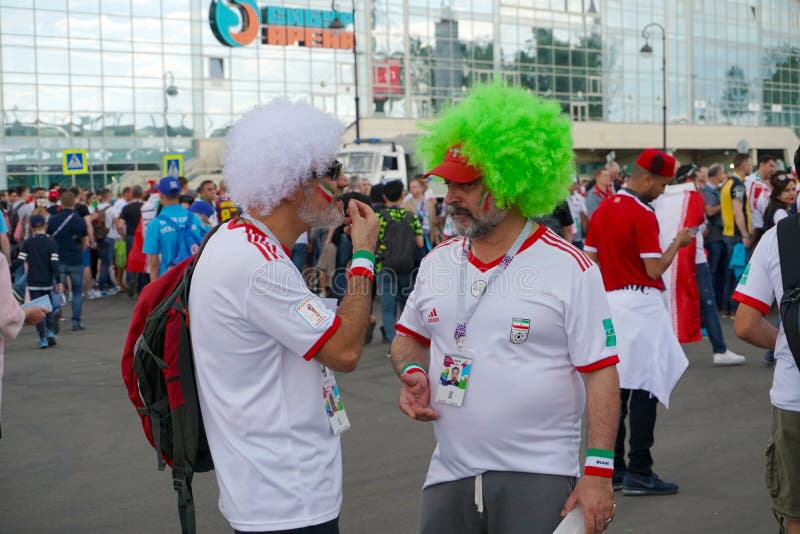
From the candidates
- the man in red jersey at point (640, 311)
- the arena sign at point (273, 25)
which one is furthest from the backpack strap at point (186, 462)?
the arena sign at point (273, 25)

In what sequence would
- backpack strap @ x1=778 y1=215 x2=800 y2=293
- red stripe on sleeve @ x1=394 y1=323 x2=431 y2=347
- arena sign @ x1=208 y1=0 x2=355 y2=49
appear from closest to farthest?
red stripe on sleeve @ x1=394 y1=323 x2=431 y2=347, backpack strap @ x1=778 y1=215 x2=800 y2=293, arena sign @ x1=208 y1=0 x2=355 y2=49

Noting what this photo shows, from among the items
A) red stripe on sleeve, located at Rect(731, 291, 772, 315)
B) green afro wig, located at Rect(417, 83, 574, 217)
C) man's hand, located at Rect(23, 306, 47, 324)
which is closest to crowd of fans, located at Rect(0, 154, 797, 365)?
man's hand, located at Rect(23, 306, 47, 324)

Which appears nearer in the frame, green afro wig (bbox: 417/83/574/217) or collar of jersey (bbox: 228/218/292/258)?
collar of jersey (bbox: 228/218/292/258)

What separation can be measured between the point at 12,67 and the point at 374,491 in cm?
4361

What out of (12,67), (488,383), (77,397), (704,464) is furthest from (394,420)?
(12,67)

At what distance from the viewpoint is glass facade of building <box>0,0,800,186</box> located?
45.4 meters

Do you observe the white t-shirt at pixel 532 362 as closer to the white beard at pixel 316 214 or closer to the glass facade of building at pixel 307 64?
the white beard at pixel 316 214

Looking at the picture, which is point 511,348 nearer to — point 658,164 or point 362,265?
point 362,265

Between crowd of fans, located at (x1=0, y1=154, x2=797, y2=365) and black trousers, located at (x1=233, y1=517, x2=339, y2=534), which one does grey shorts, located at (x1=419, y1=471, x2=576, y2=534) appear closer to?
black trousers, located at (x1=233, y1=517, x2=339, y2=534)

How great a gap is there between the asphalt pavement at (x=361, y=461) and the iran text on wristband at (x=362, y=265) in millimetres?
2686

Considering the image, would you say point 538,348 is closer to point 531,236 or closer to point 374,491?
point 531,236

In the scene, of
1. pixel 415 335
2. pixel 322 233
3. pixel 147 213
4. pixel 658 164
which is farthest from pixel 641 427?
pixel 147 213

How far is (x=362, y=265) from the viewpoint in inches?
119

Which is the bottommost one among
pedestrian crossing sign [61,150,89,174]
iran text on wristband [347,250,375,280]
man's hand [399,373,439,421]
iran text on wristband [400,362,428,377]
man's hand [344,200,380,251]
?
Answer: man's hand [399,373,439,421]
